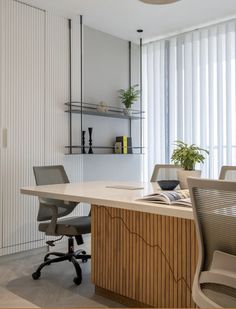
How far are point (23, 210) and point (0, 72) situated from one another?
1.51m

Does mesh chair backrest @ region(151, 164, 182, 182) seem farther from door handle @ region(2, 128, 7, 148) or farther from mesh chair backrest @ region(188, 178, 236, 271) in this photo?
mesh chair backrest @ region(188, 178, 236, 271)

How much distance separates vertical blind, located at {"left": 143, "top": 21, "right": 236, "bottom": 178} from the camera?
4.33 metres

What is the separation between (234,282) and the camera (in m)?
1.32

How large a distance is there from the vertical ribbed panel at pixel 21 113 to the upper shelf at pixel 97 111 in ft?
1.47

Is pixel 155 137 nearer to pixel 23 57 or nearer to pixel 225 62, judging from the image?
pixel 225 62

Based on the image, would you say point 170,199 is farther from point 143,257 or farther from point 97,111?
point 97,111

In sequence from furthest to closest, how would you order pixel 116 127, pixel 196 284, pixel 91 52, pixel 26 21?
pixel 116 127
pixel 91 52
pixel 26 21
pixel 196 284

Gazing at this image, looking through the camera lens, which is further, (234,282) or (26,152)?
(26,152)

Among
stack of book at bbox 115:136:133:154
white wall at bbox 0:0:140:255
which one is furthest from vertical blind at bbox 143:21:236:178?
white wall at bbox 0:0:140:255

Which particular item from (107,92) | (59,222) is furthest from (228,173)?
(107,92)

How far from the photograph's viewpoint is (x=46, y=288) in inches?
111

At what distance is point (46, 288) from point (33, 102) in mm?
2055

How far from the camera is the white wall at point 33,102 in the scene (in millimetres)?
3652

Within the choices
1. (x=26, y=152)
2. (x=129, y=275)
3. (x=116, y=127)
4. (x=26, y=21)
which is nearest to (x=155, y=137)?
(x=116, y=127)
